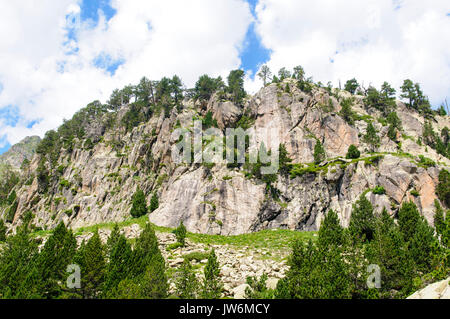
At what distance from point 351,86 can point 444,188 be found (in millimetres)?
69340

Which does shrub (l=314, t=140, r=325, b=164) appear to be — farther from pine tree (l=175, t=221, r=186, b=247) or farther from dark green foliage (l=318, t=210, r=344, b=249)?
pine tree (l=175, t=221, r=186, b=247)

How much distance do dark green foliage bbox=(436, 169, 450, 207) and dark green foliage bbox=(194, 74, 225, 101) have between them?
68609 mm

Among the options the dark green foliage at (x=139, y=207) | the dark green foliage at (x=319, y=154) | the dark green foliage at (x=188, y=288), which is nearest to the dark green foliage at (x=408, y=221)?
the dark green foliage at (x=319, y=154)

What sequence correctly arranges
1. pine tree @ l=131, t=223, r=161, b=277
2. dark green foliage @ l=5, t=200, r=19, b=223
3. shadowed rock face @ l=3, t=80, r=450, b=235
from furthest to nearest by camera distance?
dark green foliage @ l=5, t=200, r=19, b=223 → shadowed rock face @ l=3, t=80, r=450, b=235 → pine tree @ l=131, t=223, r=161, b=277

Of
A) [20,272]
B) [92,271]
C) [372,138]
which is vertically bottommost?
[92,271]

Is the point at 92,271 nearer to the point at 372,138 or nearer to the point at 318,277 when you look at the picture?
the point at 318,277

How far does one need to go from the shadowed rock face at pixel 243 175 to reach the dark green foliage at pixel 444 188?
40.6 inches

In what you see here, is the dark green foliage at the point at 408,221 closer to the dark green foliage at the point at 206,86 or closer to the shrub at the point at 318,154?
the shrub at the point at 318,154

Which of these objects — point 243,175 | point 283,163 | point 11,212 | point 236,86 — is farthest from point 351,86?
point 11,212

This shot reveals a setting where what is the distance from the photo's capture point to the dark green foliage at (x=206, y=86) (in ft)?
313

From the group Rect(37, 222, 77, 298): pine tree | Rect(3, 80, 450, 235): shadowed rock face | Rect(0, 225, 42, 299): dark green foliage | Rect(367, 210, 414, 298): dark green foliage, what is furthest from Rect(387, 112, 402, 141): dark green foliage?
Rect(0, 225, 42, 299): dark green foliage

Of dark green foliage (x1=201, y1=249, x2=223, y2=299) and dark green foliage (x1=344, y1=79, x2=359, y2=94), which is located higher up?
dark green foliage (x1=344, y1=79, x2=359, y2=94)

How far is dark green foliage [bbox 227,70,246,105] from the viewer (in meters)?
91.2

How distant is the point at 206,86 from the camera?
9519cm
